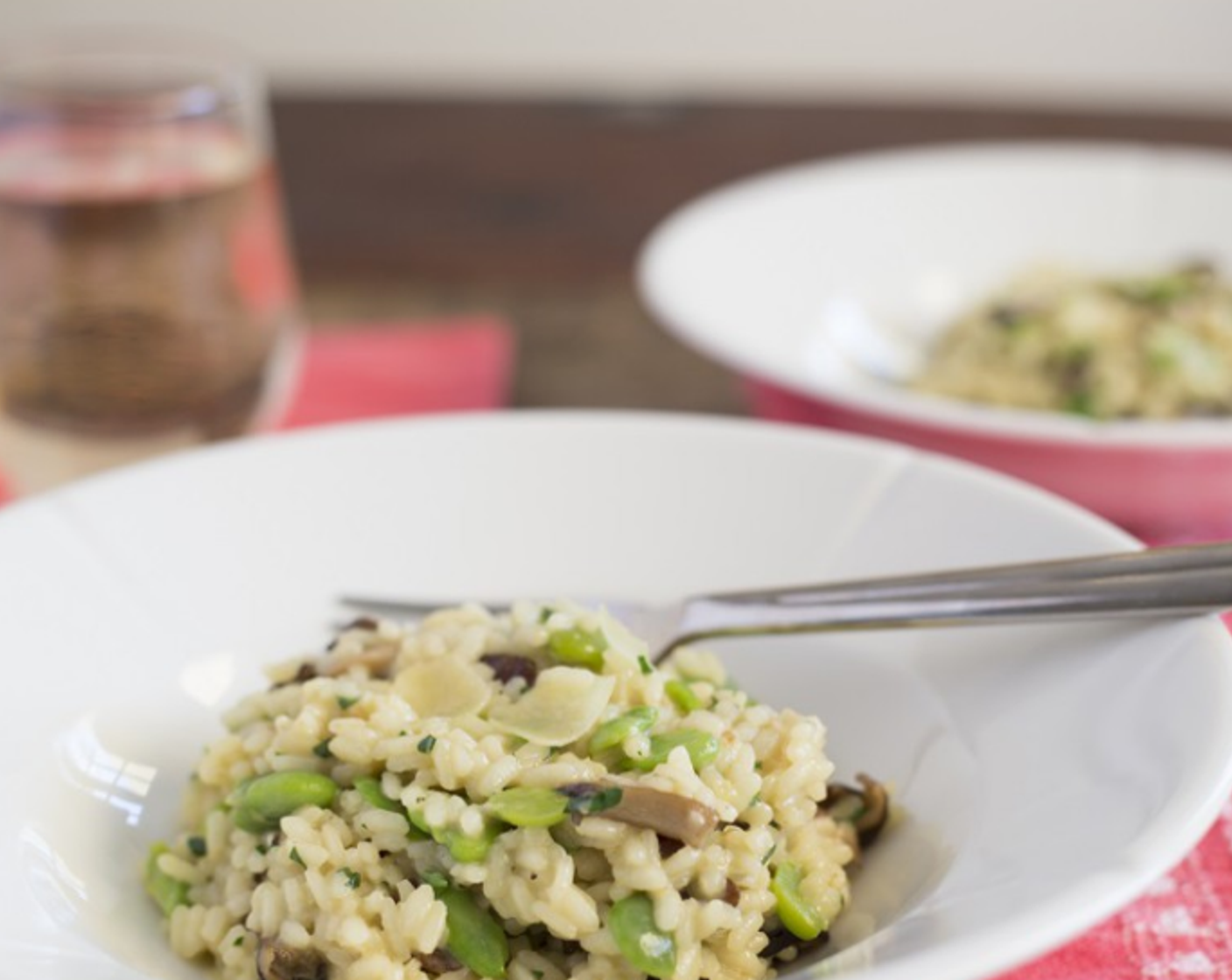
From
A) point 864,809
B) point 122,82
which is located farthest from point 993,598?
point 122,82

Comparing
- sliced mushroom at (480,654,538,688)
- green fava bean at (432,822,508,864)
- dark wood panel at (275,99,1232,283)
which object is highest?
green fava bean at (432,822,508,864)

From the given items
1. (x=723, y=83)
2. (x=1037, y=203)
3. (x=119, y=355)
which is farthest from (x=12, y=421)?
(x=723, y=83)

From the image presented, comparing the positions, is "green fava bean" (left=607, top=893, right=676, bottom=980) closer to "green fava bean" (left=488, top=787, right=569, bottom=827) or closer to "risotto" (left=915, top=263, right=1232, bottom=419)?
"green fava bean" (left=488, top=787, right=569, bottom=827)

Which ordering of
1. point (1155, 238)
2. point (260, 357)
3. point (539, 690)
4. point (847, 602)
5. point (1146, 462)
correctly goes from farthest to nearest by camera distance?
point (1155, 238) < point (260, 357) < point (1146, 462) < point (847, 602) < point (539, 690)

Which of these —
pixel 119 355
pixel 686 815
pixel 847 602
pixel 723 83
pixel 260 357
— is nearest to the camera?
pixel 686 815

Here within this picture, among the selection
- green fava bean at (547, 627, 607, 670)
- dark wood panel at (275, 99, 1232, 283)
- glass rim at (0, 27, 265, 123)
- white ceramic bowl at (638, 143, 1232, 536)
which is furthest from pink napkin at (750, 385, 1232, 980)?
dark wood panel at (275, 99, 1232, 283)

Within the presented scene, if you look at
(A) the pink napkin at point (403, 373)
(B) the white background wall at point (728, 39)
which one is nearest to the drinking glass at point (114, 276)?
(A) the pink napkin at point (403, 373)

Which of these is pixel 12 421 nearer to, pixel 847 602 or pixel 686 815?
pixel 847 602
